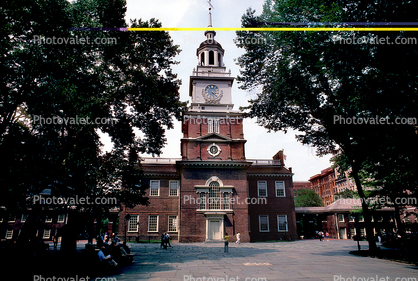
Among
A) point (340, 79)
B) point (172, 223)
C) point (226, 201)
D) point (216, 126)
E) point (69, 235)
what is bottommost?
point (172, 223)

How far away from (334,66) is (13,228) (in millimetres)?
49011

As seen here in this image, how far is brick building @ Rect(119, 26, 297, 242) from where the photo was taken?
3172cm

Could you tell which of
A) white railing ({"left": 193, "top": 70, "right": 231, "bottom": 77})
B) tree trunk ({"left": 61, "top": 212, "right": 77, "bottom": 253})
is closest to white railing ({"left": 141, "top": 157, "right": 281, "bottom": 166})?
white railing ({"left": 193, "top": 70, "right": 231, "bottom": 77})

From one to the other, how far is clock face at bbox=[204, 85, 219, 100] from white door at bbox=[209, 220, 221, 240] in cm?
1664

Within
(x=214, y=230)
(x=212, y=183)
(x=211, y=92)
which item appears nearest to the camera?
(x=214, y=230)

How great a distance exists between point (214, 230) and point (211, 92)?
18445 mm

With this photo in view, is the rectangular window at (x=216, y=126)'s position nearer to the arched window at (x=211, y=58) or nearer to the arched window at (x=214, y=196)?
the arched window at (x=214, y=196)

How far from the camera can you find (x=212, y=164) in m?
32.9

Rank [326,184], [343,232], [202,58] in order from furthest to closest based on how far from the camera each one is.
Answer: [326,184], [343,232], [202,58]

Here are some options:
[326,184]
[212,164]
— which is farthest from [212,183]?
[326,184]

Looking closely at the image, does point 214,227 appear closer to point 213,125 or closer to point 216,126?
point 216,126

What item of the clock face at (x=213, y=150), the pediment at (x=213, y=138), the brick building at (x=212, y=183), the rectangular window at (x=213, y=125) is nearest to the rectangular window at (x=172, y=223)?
the brick building at (x=212, y=183)

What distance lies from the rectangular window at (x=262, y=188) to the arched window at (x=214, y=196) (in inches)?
Result: 329

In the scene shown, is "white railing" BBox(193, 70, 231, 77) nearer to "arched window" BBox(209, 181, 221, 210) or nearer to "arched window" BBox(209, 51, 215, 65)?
"arched window" BBox(209, 51, 215, 65)
